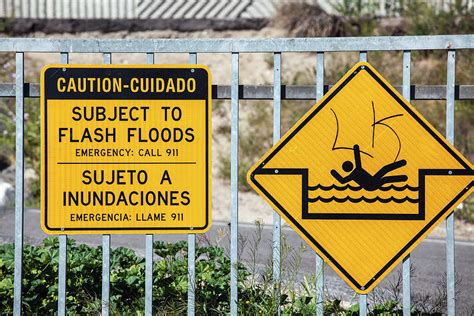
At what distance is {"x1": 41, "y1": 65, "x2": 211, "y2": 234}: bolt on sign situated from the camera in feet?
13.9

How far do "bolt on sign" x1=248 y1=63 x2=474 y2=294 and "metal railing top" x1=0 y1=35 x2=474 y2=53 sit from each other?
15cm

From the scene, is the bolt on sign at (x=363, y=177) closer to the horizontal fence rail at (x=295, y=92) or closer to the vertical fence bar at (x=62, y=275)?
the horizontal fence rail at (x=295, y=92)

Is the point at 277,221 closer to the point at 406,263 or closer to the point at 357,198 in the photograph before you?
the point at 357,198

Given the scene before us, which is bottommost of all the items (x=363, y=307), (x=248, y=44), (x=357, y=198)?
(x=363, y=307)

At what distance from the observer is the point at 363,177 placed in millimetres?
4246

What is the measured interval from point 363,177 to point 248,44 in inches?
33.3

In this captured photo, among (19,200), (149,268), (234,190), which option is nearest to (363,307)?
(234,190)

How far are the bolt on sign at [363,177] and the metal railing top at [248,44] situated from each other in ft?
0.48

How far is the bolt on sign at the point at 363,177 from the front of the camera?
13.8 feet

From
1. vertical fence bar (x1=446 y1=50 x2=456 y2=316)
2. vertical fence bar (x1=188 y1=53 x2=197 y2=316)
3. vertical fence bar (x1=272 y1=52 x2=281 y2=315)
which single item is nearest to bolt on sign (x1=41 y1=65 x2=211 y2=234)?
vertical fence bar (x1=188 y1=53 x2=197 y2=316)

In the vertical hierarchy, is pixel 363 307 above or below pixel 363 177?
below

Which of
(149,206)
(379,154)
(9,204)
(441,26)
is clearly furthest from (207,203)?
(441,26)

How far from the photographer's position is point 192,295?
14.0 feet

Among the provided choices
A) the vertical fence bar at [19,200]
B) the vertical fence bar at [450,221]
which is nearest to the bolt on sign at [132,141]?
the vertical fence bar at [19,200]
